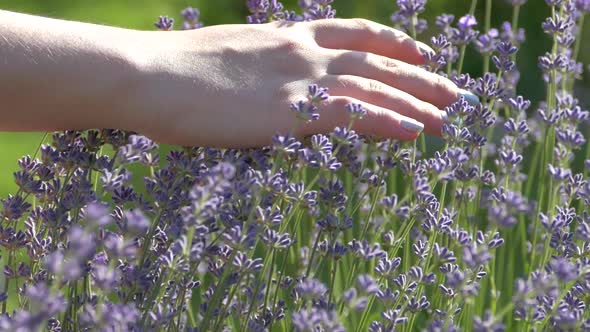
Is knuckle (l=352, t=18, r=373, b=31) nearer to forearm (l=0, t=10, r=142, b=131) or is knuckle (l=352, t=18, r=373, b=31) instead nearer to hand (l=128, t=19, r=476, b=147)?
hand (l=128, t=19, r=476, b=147)

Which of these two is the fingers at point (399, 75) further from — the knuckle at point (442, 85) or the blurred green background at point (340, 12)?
the blurred green background at point (340, 12)

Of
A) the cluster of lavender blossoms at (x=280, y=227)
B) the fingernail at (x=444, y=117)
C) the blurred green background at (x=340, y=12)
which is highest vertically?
the blurred green background at (x=340, y=12)

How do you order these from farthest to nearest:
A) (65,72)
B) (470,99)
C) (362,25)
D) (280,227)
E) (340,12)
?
(340,12), (362,25), (470,99), (65,72), (280,227)

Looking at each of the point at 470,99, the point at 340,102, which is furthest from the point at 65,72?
the point at 470,99

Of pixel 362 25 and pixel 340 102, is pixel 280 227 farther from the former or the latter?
pixel 362 25

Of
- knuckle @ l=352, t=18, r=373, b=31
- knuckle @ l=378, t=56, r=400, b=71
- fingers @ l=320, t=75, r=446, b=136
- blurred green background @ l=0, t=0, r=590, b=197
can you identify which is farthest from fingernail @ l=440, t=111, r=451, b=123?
blurred green background @ l=0, t=0, r=590, b=197

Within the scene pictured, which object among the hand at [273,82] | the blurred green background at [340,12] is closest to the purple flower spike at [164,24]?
the hand at [273,82]
